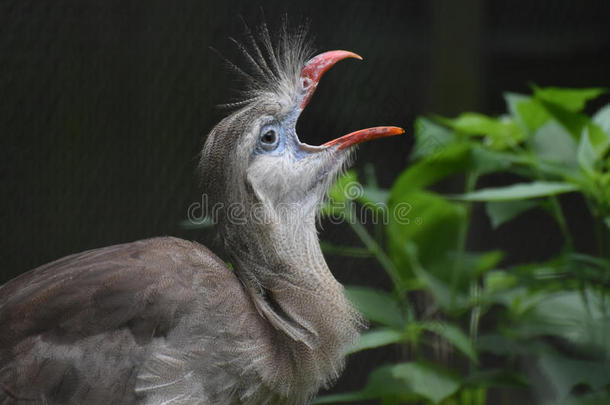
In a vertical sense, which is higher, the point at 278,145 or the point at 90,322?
the point at 278,145

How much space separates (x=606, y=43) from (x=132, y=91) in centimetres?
123

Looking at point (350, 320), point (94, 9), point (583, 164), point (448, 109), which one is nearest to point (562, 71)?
point (448, 109)

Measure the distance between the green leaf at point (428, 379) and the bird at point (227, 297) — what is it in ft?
0.68

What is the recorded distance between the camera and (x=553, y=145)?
1.47 meters

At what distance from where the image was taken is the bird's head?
3.62 ft

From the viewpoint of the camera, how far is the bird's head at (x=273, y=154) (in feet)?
3.62

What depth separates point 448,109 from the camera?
5.98 feet

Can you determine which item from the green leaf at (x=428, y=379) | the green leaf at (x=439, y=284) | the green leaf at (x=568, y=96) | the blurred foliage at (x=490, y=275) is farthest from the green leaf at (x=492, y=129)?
the green leaf at (x=428, y=379)

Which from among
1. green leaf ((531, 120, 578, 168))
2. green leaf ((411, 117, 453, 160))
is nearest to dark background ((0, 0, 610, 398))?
green leaf ((411, 117, 453, 160))

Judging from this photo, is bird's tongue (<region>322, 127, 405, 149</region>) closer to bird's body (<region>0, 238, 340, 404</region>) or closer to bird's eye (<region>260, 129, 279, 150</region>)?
bird's eye (<region>260, 129, 279, 150</region>)

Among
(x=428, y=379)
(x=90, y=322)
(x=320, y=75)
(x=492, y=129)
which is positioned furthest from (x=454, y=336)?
(x=90, y=322)

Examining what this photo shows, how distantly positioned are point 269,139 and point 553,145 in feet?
2.19

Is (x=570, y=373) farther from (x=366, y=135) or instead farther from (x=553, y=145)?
(x=366, y=135)

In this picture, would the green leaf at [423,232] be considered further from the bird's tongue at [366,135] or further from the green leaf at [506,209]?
the bird's tongue at [366,135]
